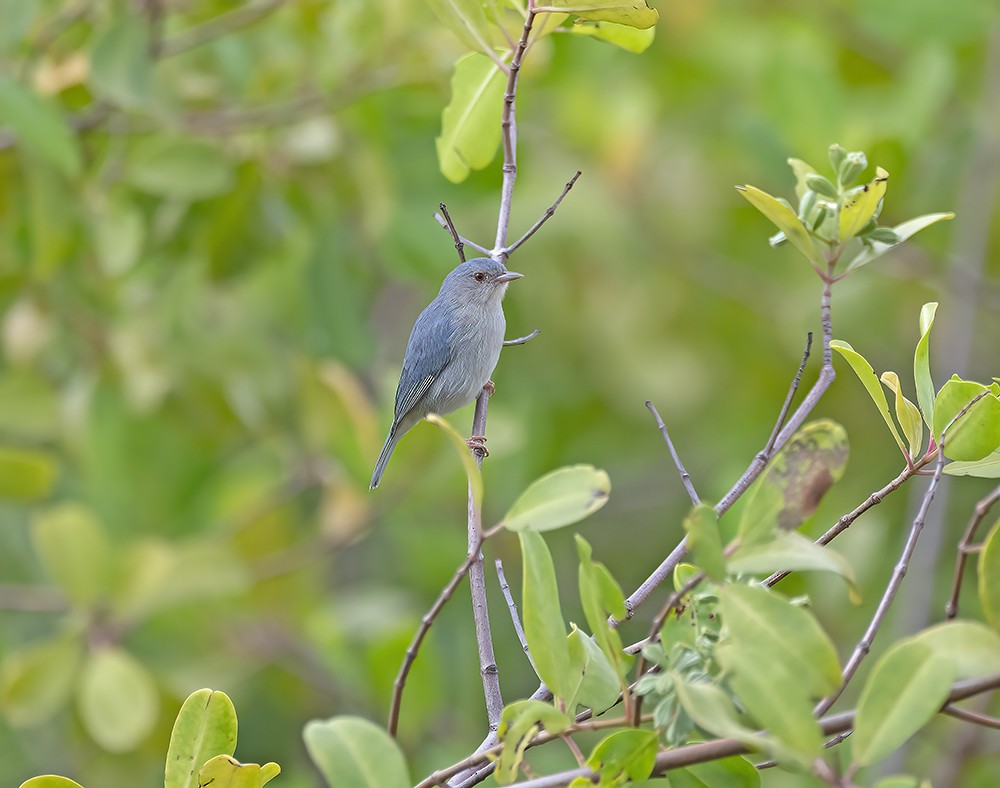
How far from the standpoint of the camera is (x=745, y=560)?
1.55 metres

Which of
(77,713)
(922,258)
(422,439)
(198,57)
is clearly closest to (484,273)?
(422,439)

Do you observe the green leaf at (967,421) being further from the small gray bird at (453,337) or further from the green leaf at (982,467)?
the small gray bird at (453,337)

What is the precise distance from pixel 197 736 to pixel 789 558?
3.23ft

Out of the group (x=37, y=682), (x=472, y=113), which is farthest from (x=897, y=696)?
(x=37, y=682)

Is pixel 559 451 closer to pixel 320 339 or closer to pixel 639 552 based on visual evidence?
pixel 639 552

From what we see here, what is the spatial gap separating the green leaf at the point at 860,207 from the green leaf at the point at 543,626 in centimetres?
77

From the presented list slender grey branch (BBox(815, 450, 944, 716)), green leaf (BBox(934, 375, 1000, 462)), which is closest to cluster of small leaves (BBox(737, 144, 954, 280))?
green leaf (BBox(934, 375, 1000, 462))

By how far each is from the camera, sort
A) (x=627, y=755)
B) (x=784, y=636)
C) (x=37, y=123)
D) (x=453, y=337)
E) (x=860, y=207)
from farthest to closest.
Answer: (x=453, y=337), (x=37, y=123), (x=860, y=207), (x=627, y=755), (x=784, y=636)

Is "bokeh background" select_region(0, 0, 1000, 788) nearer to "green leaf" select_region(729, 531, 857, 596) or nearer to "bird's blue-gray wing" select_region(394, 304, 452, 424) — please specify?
"bird's blue-gray wing" select_region(394, 304, 452, 424)

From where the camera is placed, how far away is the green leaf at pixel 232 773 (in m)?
1.76

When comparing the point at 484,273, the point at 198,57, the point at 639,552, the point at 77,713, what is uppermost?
the point at 198,57

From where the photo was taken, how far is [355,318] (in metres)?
4.88

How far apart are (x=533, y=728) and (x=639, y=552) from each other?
5120 mm

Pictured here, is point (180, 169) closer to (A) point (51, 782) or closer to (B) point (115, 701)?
(B) point (115, 701)
